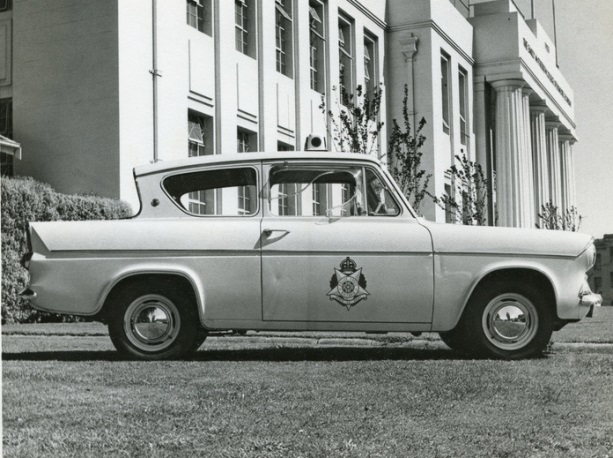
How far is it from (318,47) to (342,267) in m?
15.3

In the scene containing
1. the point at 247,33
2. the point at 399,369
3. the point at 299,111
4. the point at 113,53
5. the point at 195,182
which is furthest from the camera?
the point at 299,111

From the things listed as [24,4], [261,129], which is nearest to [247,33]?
[261,129]

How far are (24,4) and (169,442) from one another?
866 centimetres

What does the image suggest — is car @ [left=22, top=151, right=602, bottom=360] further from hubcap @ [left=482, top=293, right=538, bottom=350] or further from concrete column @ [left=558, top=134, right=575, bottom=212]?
concrete column @ [left=558, top=134, right=575, bottom=212]

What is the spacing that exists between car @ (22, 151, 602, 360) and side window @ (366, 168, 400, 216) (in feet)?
0.04

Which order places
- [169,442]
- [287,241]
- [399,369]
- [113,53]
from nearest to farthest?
[169,442]
[399,369]
[287,241]
[113,53]

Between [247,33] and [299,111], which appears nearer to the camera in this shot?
[247,33]

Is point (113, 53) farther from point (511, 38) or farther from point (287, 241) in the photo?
point (511, 38)

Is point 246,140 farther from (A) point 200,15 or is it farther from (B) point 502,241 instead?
(B) point 502,241

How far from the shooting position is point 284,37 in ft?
60.6

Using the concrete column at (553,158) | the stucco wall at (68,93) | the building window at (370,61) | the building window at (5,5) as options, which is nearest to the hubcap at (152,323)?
the stucco wall at (68,93)

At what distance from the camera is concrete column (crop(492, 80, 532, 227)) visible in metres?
29.3

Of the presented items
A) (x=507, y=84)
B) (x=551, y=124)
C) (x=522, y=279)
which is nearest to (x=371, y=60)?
(x=507, y=84)

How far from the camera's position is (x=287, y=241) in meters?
5.75
